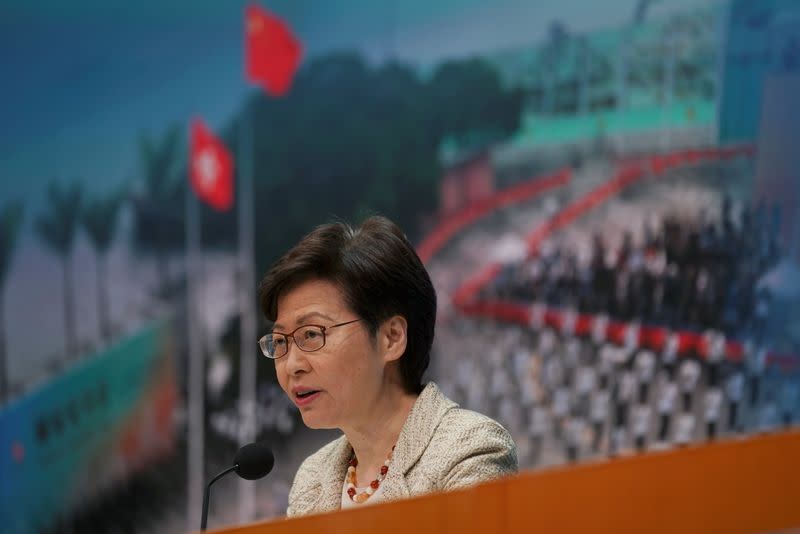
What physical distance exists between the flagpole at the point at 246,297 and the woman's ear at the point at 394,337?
9.24ft

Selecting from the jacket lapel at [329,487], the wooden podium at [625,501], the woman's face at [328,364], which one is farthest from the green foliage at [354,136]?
the wooden podium at [625,501]

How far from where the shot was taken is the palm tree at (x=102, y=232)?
452 cm

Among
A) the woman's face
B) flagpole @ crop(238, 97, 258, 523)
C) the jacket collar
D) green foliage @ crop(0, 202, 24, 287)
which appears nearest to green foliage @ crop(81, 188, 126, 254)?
green foliage @ crop(0, 202, 24, 287)

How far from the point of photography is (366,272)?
6.40 feet

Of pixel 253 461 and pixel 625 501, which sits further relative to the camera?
pixel 253 461

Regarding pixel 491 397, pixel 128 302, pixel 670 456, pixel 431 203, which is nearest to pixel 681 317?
pixel 491 397

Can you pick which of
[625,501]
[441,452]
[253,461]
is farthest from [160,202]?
[625,501]

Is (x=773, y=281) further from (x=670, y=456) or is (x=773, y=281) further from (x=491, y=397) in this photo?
(x=670, y=456)

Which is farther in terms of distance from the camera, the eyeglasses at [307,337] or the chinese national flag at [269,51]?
the chinese national flag at [269,51]

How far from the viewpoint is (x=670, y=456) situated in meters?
1.01

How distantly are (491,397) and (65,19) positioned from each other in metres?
2.48

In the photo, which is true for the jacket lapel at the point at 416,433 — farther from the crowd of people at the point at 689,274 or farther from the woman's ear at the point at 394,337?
the crowd of people at the point at 689,274

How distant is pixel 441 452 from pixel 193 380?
3027mm

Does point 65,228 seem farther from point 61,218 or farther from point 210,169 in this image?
point 210,169
